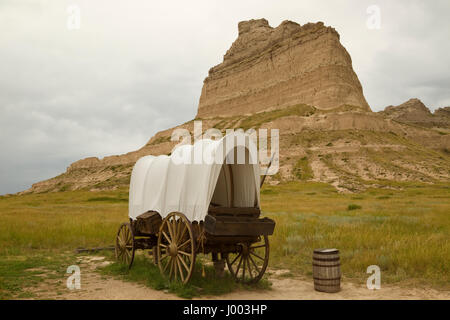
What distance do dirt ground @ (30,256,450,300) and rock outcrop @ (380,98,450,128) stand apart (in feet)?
457

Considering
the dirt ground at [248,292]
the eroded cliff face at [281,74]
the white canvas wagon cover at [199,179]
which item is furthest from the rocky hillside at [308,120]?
the white canvas wagon cover at [199,179]

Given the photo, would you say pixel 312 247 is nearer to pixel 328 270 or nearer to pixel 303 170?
pixel 328 270

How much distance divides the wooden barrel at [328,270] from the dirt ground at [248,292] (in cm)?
16

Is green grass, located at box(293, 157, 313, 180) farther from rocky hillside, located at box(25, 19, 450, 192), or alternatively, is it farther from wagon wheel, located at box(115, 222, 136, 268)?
wagon wheel, located at box(115, 222, 136, 268)

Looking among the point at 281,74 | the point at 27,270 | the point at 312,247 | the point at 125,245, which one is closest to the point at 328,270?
the point at 312,247

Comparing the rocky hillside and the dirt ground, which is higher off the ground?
the rocky hillside

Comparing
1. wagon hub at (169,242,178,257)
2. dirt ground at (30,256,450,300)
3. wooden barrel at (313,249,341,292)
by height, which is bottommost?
dirt ground at (30,256,450,300)

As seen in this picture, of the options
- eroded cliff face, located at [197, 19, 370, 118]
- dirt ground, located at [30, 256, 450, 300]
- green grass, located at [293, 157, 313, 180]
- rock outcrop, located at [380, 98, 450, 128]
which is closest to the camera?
dirt ground, located at [30, 256, 450, 300]

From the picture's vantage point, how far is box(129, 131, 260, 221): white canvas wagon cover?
6.95m

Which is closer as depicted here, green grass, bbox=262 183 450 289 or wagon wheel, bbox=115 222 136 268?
green grass, bbox=262 183 450 289

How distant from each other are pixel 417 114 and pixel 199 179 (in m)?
161

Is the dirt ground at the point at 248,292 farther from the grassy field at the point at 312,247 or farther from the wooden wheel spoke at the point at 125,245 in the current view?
the wooden wheel spoke at the point at 125,245

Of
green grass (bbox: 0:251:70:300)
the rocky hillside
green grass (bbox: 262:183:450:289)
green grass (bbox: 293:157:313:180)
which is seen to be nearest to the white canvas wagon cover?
green grass (bbox: 0:251:70:300)
